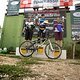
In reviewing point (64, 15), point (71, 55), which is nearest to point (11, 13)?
point (64, 15)

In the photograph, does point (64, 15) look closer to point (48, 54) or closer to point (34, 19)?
point (34, 19)

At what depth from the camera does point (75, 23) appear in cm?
1706

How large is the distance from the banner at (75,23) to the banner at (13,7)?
11.9 feet

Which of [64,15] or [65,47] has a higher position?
[64,15]

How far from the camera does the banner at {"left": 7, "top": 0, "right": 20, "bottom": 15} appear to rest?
18562 mm

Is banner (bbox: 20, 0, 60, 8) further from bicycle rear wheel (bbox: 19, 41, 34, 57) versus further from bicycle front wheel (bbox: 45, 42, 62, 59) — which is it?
bicycle front wheel (bbox: 45, 42, 62, 59)

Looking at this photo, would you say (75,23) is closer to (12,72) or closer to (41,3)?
(41,3)

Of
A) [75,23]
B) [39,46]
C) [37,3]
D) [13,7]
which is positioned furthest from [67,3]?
[39,46]

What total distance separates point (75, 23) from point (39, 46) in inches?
203

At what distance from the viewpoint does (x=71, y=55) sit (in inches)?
627

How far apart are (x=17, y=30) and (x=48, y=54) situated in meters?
6.59

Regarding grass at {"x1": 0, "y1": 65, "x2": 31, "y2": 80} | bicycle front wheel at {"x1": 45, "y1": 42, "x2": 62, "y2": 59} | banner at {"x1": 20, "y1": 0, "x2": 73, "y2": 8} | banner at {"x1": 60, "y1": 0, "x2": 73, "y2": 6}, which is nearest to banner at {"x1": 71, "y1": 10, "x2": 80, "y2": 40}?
banner at {"x1": 60, "y1": 0, "x2": 73, "y2": 6}

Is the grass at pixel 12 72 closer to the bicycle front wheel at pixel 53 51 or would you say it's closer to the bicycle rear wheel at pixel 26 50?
the bicycle front wheel at pixel 53 51

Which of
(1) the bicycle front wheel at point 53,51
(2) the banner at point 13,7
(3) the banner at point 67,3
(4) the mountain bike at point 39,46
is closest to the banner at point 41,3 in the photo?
(3) the banner at point 67,3
